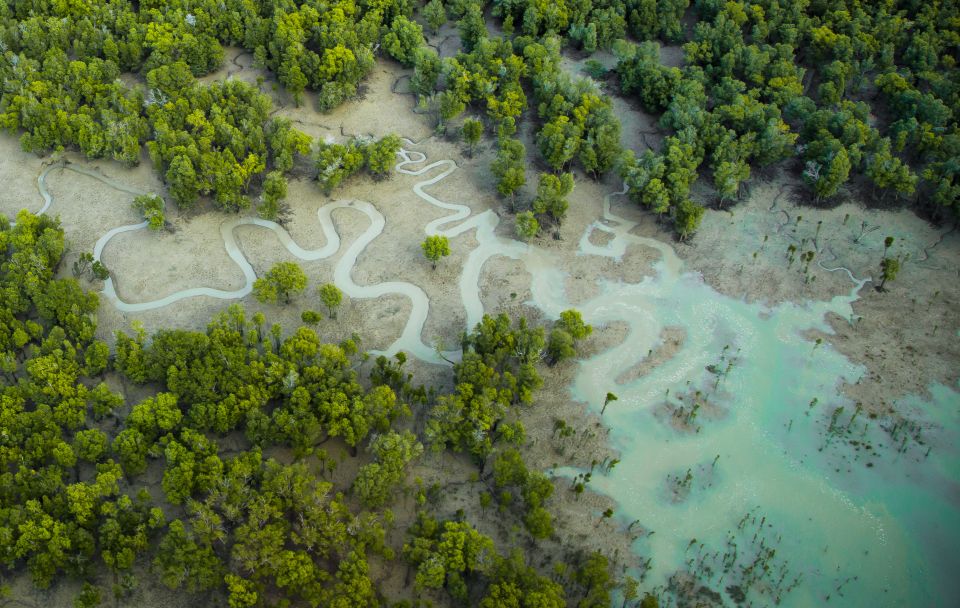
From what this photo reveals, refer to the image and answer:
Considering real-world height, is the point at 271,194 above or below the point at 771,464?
above

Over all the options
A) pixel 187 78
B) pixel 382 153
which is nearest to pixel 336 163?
pixel 382 153

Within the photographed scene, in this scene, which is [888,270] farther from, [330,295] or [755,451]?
[330,295]

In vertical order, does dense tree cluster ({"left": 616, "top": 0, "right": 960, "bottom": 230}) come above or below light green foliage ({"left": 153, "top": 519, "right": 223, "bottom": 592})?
above

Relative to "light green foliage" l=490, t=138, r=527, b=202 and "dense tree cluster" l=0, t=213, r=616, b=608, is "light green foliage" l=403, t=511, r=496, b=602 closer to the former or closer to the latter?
"dense tree cluster" l=0, t=213, r=616, b=608

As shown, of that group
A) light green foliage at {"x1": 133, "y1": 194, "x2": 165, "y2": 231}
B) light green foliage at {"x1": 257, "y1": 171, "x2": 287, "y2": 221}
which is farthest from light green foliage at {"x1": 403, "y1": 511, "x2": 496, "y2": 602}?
light green foliage at {"x1": 133, "y1": 194, "x2": 165, "y2": 231}

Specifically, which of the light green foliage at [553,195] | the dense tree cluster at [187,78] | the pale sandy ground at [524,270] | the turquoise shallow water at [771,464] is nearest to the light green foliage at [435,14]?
the dense tree cluster at [187,78]

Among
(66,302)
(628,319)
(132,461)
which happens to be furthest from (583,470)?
(66,302)
